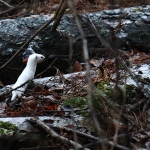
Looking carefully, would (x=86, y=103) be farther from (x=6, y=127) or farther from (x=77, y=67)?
(x=77, y=67)

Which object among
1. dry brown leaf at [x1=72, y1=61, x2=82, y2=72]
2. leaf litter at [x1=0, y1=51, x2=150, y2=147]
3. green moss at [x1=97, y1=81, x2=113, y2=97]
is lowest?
dry brown leaf at [x1=72, y1=61, x2=82, y2=72]

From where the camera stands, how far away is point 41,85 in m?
3.66

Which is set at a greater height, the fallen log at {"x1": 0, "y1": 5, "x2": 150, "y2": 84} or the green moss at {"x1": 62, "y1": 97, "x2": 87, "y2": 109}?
the fallen log at {"x1": 0, "y1": 5, "x2": 150, "y2": 84}

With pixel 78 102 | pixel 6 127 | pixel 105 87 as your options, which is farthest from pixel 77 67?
pixel 6 127

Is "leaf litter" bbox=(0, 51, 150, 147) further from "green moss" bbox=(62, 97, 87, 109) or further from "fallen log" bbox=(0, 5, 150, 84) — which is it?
"fallen log" bbox=(0, 5, 150, 84)

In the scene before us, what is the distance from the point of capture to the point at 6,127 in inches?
108

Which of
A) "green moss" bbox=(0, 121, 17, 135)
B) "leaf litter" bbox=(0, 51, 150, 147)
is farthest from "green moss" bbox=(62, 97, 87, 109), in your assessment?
"green moss" bbox=(0, 121, 17, 135)

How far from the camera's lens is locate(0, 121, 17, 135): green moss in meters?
2.68

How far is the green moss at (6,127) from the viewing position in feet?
8.79

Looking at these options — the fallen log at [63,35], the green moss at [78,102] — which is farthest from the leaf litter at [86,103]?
the fallen log at [63,35]

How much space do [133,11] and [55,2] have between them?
10.7ft

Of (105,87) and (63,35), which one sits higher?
(63,35)

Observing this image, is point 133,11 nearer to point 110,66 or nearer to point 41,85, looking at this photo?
point 110,66

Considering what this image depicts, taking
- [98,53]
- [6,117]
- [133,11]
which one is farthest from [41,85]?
[133,11]
